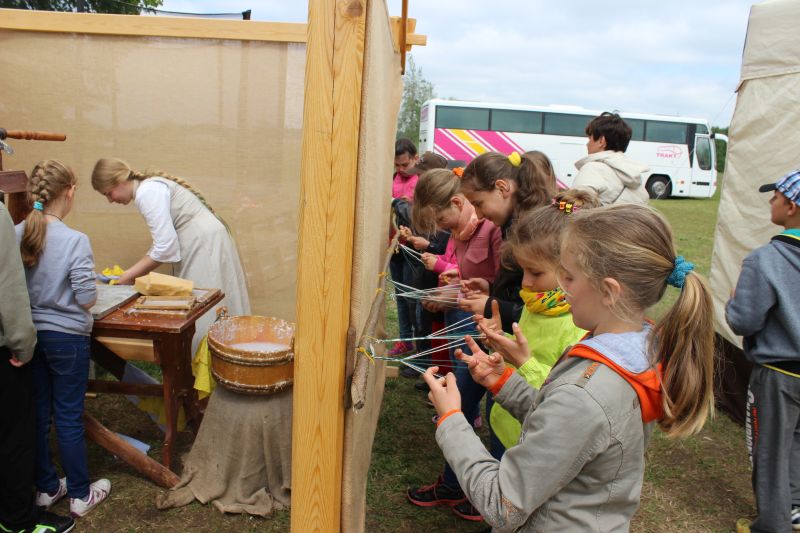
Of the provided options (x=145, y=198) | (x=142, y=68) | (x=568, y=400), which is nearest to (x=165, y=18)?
(x=142, y=68)

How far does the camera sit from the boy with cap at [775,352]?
2.27 meters

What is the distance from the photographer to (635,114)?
68.6 feet

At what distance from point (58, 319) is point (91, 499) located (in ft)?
2.90

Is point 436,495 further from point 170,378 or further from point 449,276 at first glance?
point 170,378

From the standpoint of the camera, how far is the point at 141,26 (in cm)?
374

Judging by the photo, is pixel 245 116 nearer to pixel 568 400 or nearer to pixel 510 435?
pixel 510 435

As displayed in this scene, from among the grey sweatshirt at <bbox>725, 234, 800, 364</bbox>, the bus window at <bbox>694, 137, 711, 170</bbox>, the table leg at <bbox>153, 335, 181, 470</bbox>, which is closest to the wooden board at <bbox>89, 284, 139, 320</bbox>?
the table leg at <bbox>153, 335, 181, 470</bbox>

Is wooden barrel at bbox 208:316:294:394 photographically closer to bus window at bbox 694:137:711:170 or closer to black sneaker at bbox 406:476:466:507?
black sneaker at bbox 406:476:466:507

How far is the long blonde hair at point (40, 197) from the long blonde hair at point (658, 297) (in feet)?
6.89

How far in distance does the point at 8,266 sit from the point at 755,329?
118 inches

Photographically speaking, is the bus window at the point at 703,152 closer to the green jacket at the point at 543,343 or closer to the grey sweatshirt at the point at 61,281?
the green jacket at the point at 543,343

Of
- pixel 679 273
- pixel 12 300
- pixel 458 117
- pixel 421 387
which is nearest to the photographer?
pixel 679 273

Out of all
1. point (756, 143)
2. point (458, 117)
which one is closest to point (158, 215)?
point (756, 143)

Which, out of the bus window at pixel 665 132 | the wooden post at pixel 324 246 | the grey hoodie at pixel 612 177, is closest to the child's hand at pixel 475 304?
the wooden post at pixel 324 246
